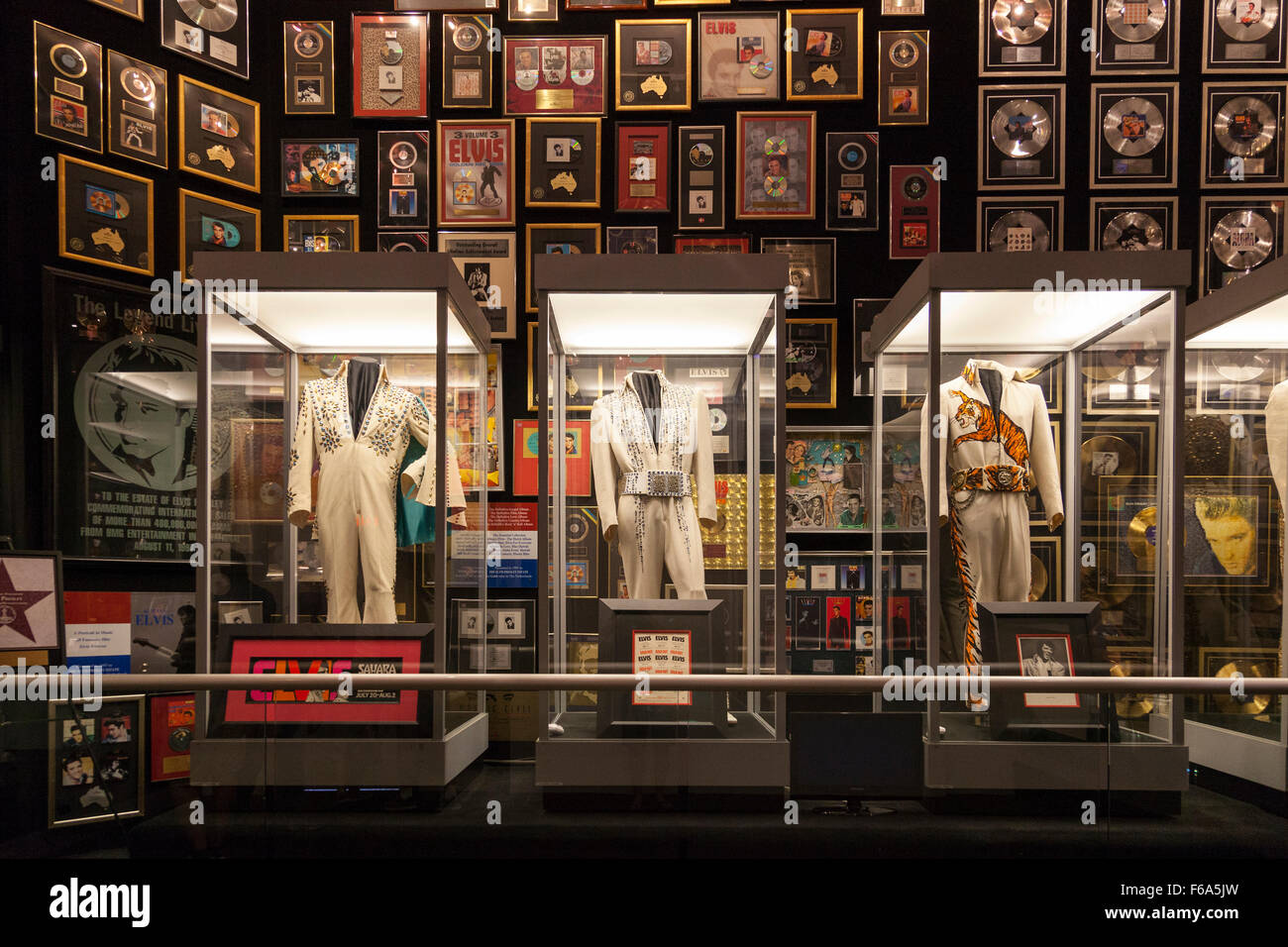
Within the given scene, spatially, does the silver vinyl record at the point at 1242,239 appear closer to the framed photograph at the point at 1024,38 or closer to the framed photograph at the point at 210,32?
the framed photograph at the point at 1024,38

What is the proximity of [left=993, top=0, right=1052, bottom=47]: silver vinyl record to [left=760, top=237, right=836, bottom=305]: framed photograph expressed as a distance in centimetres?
125

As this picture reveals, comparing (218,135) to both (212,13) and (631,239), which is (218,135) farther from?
(631,239)

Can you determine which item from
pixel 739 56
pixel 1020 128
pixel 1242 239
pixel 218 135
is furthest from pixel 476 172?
pixel 1242 239

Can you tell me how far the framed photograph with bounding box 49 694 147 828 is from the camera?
7.27 feet

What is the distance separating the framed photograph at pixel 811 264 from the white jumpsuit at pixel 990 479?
3.32 ft

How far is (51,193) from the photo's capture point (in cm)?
365

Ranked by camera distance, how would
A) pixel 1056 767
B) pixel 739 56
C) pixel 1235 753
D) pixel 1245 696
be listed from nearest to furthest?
pixel 1245 696, pixel 1056 767, pixel 1235 753, pixel 739 56

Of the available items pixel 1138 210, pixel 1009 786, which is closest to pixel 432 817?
pixel 1009 786

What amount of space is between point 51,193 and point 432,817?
3105 mm

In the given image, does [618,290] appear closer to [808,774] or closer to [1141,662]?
[808,774]

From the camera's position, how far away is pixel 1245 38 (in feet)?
13.2

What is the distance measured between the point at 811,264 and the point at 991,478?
1410 mm

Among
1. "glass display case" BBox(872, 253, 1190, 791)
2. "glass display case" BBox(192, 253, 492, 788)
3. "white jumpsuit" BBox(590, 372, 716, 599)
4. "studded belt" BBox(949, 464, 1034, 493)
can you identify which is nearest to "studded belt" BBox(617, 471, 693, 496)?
"white jumpsuit" BBox(590, 372, 716, 599)

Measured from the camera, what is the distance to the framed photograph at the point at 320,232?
412 cm
